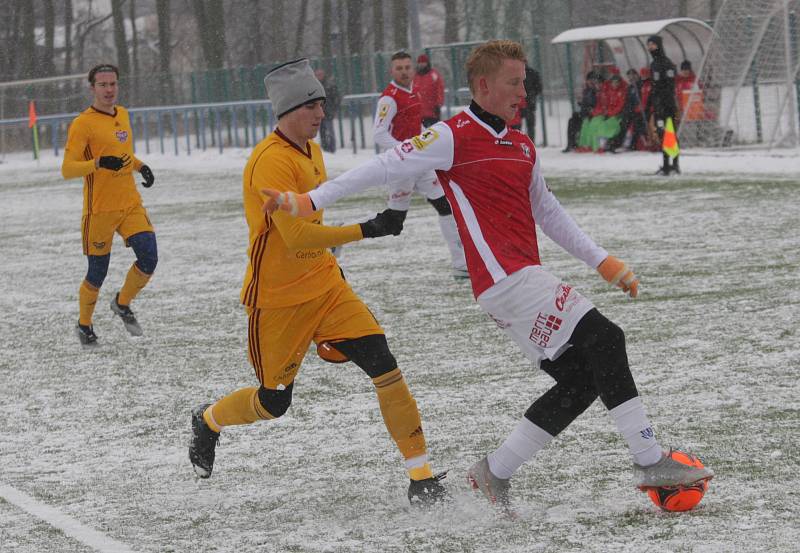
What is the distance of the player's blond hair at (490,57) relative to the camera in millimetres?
5000

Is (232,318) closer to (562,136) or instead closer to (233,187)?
(233,187)

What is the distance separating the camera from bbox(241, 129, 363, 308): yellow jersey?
5336mm

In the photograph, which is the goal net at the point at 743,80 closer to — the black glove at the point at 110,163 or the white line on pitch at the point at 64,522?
the black glove at the point at 110,163

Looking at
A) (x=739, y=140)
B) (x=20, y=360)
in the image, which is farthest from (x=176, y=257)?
(x=739, y=140)

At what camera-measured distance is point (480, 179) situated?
5.03 m

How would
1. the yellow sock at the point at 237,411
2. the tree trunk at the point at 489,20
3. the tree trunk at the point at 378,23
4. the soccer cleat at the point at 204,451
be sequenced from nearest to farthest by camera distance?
the yellow sock at the point at 237,411
the soccer cleat at the point at 204,451
the tree trunk at the point at 489,20
the tree trunk at the point at 378,23

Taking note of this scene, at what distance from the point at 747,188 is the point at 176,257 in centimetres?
708

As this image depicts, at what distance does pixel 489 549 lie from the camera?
4.75m

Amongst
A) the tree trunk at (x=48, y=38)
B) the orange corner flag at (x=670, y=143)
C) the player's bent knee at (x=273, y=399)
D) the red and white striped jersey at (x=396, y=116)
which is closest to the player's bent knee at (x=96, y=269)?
the red and white striped jersey at (x=396, y=116)

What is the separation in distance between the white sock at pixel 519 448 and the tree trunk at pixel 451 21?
4228cm

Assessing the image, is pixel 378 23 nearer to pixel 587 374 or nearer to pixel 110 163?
pixel 110 163

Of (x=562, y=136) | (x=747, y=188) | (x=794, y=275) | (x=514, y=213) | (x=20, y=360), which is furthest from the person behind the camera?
(x=562, y=136)

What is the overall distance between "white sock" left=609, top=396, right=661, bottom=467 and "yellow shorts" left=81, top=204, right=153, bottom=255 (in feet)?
18.1

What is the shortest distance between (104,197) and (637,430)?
5.67 metres
